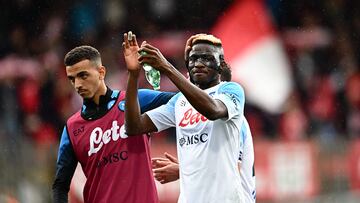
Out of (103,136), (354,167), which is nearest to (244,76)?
(354,167)

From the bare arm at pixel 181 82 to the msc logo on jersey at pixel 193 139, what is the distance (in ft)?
1.04

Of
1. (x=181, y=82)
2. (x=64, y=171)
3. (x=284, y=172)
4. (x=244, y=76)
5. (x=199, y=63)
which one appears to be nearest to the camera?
→ (x=181, y=82)

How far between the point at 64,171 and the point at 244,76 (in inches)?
379

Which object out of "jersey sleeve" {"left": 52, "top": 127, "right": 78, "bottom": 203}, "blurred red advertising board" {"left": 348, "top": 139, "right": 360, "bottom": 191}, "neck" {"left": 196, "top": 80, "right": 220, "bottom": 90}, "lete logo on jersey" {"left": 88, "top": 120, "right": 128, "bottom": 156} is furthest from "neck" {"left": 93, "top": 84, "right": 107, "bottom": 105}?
"blurred red advertising board" {"left": 348, "top": 139, "right": 360, "bottom": 191}

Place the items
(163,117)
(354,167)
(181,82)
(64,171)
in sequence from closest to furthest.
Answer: (181,82), (163,117), (64,171), (354,167)

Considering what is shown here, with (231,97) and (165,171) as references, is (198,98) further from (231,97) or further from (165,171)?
(165,171)

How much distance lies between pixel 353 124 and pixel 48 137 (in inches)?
201

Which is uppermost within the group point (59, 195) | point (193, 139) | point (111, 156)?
point (193, 139)

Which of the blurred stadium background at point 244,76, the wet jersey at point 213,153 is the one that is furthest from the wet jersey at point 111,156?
the blurred stadium background at point 244,76

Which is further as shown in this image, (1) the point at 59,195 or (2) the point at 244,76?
(2) the point at 244,76

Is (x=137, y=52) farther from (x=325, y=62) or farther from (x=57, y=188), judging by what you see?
(x=325, y=62)

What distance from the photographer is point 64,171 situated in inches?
315

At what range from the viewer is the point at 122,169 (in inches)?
310

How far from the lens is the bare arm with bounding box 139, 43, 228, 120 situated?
698 centimetres
